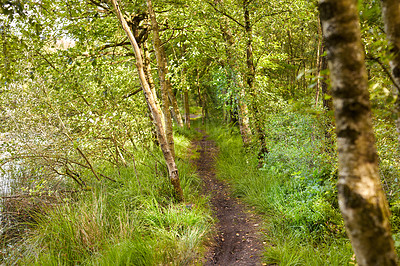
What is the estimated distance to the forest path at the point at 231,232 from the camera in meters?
3.85

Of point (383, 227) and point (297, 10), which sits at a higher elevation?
point (297, 10)

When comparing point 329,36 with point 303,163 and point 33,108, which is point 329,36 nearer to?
point 303,163

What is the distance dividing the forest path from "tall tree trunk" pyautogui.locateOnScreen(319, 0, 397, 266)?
9.12 ft


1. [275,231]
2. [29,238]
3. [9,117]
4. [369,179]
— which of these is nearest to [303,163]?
[275,231]

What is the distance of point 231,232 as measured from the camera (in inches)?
182

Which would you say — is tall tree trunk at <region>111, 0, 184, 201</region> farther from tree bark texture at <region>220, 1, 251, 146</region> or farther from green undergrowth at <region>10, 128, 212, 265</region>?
tree bark texture at <region>220, 1, 251, 146</region>

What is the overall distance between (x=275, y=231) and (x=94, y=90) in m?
5.66

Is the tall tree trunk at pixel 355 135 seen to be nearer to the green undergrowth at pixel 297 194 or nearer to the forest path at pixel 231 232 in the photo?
the green undergrowth at pixel 297 194

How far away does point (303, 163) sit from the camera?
527 cm

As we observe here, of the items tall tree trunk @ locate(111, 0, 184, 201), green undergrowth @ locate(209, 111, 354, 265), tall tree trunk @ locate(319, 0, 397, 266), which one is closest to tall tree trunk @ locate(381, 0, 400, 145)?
tall tree trunk @ locate(319, 0, 397, 266)

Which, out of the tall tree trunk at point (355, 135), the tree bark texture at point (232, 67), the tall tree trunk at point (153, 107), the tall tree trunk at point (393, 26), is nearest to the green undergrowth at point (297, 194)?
the tree bark texture at point (232, 67)

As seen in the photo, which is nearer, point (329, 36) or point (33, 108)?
point (329, 36)

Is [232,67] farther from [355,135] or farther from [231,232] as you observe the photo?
[355,135]

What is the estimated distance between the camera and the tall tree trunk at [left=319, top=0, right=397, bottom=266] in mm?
1153
